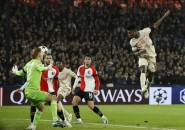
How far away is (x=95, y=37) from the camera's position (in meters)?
36.9

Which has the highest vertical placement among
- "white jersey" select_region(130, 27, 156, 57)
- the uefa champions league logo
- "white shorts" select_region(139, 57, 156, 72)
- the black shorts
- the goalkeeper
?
"white jersey" select_region(130, 27, 156, 57)

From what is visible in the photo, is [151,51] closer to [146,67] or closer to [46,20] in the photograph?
[146,67]

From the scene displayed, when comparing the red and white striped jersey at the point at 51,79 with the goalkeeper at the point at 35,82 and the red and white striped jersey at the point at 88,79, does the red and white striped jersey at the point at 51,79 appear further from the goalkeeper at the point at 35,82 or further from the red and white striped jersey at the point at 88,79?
the goalkeeper at the point at 35,82

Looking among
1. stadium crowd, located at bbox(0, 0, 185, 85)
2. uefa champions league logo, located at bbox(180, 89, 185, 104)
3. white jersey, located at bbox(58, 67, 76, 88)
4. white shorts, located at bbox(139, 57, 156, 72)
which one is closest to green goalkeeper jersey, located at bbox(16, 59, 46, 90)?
white shorts, located at bbox(139, 57, 156, 72)

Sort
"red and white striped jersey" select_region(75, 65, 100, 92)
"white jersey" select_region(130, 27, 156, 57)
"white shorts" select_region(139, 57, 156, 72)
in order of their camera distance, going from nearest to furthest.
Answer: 1. "white jersey" select_region(130, 27, 156, 57)
2. "white shorts" select_region(139, 57, 156, 72)
3. "red and white striped jersey" select_region(75, 65, 100, 92)

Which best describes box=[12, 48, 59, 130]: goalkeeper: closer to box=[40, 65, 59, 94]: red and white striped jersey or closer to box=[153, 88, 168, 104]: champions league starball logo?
box=[40, 65, 59, 94]: red and white striped jersey

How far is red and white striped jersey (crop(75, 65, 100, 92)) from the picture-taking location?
813 inches

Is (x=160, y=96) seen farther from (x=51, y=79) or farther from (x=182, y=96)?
(x=51, y=79)

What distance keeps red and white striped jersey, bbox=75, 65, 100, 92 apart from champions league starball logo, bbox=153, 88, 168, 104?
13.5 meters

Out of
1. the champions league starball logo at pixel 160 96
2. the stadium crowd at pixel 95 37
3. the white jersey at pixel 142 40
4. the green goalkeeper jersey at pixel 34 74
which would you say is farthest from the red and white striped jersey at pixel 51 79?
the champions league starball logo at pixel 160 96

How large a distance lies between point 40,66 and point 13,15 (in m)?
19.4

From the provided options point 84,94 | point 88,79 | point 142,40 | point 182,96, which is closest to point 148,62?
point 142,40

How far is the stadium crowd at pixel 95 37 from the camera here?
3359 cm

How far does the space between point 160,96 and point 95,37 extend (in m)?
5.42
